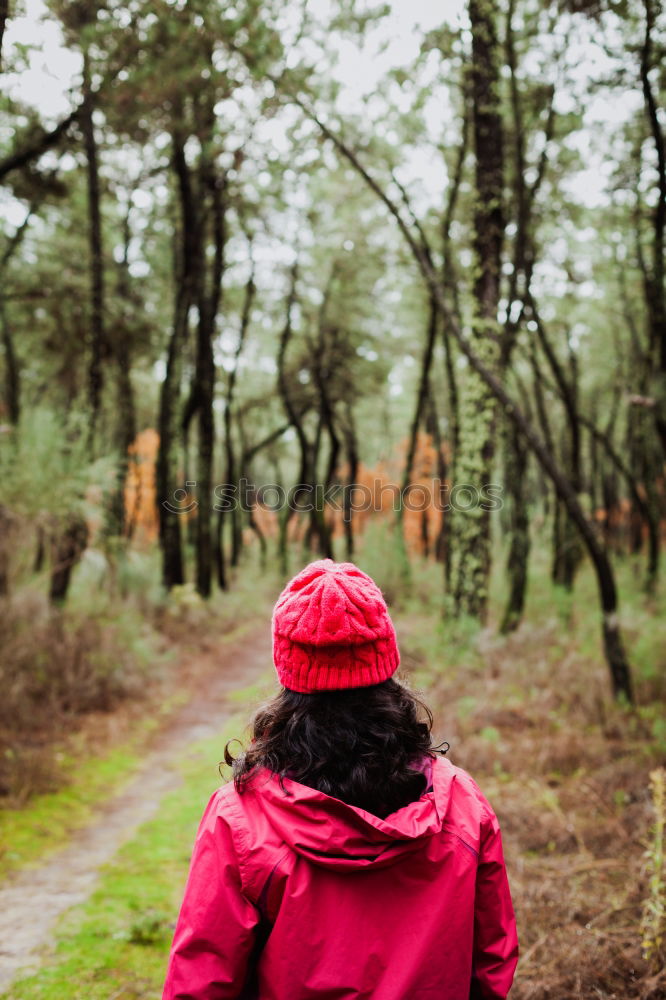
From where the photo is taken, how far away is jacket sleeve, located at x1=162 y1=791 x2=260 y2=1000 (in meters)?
1.52

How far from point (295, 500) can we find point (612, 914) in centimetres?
1911

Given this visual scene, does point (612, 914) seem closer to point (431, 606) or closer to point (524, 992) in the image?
point (524, 992)

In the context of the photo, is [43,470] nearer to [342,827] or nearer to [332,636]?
[332,636]

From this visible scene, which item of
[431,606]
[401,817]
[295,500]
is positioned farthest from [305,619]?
[295,500]

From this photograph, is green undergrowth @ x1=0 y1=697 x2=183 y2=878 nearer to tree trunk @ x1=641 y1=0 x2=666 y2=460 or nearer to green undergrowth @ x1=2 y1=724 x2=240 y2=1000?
green undergrowth @ x1=2 y1=724 x2=240 y2=1000

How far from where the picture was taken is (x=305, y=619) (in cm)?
173

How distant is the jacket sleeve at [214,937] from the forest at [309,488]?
60 cm

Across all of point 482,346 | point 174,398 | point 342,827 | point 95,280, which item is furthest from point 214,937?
point 174,398

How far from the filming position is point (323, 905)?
1517mm

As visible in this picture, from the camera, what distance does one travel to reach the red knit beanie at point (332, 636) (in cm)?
171

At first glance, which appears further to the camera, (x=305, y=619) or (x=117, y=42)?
(x=117, y=42)

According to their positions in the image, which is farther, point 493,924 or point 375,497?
point 375,497

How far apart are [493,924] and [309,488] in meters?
18.6

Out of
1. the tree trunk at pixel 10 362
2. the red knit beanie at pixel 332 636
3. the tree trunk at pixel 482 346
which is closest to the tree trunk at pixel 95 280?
the tree trunk at pixel 10 362
